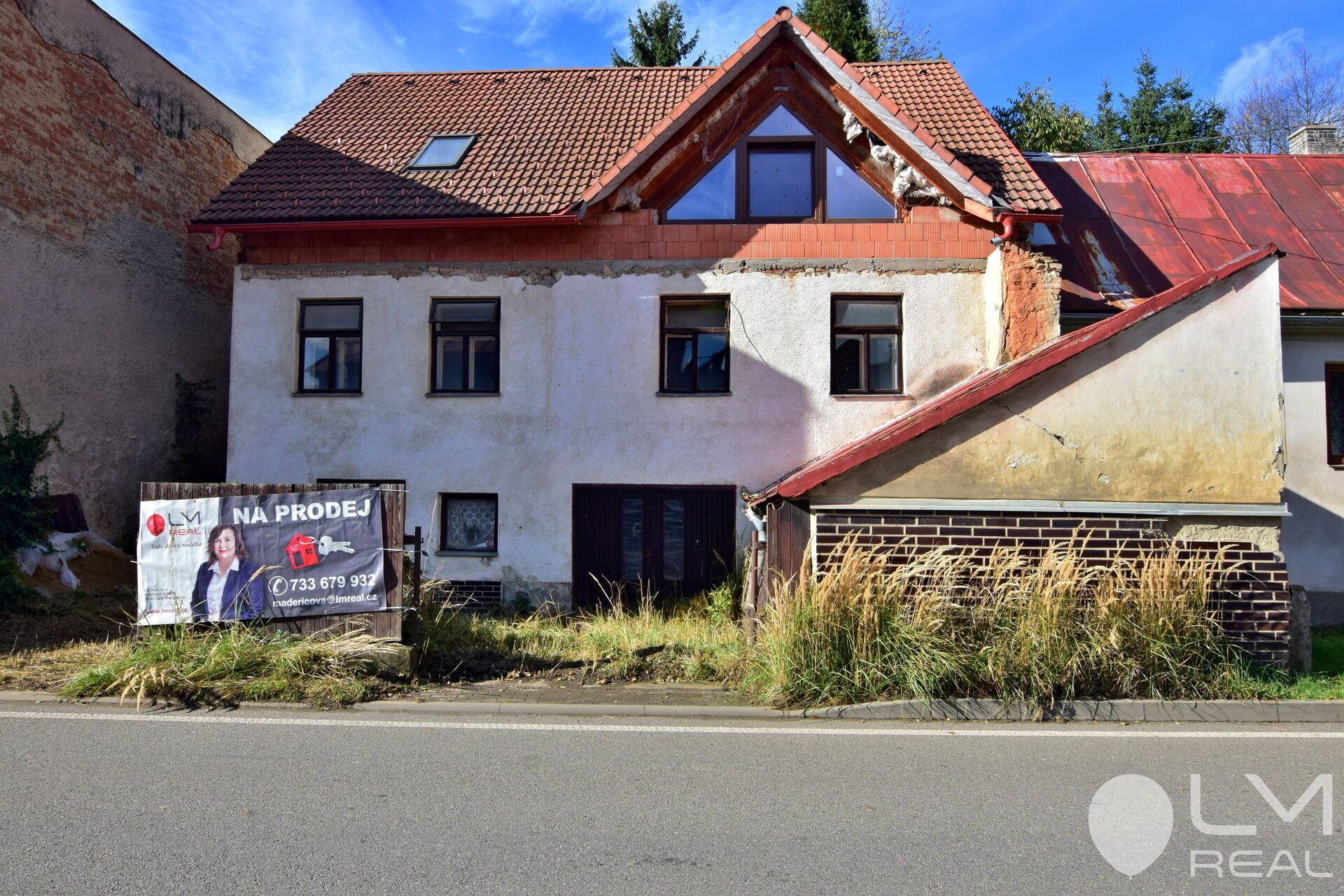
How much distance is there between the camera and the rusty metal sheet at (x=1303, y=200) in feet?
44.1

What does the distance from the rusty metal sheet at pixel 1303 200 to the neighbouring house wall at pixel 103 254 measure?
1844 centimetres

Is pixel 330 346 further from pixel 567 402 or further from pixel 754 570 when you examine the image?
pixel 754 570

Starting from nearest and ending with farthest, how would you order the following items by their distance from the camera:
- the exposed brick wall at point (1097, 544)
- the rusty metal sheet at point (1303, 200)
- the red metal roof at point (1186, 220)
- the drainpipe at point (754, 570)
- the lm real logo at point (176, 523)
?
the exposed brick wall at point (1097, 544) → the lm real logo at point (176, 523) → the drainpipe at point (754, 570) → the red metal roof at point (1186, 220) → the rusty metal sheet at point (1303, 200)

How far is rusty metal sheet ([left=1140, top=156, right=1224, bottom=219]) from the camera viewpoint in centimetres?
1379

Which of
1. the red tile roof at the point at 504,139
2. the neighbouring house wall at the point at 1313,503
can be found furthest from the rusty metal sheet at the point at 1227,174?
the red tile roof at the point at 504,139

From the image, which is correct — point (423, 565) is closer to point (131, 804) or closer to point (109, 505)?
point (109, 505)

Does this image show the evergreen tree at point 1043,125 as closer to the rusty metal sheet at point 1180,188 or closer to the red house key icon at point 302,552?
the rusty metal sheet at point 1180,188

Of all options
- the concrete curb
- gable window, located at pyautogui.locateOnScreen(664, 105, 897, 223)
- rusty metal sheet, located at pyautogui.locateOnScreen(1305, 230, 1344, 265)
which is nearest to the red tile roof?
gable window, located at pyautogui.locateOnScreen(664, 105, 897, 223)

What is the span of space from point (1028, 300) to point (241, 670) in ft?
33.1

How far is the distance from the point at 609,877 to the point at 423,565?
8782mm

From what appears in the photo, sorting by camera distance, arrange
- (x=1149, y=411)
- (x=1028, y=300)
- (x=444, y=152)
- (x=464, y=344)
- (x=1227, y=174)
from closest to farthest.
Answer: (x=1149, y=411) < (x=1028, y=300) < (x=464, y=344) < (x=444, y=152) < (x=1227, y=174)

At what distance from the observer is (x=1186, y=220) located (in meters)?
13.6

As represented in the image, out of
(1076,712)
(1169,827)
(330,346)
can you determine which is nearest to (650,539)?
(330,346)

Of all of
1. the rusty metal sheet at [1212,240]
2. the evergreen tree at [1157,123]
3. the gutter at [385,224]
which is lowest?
the gutter at [385,224]
